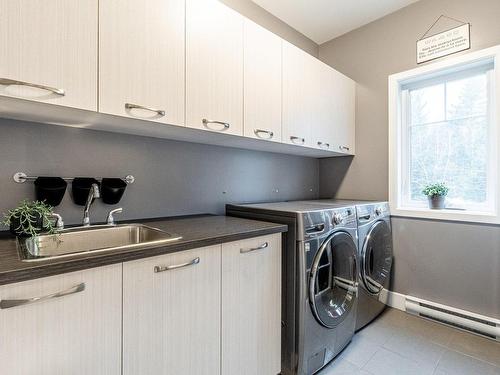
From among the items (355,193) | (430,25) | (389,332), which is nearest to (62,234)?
(389,332)

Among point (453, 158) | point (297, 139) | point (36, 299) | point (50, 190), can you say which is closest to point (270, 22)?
point (297, 139)

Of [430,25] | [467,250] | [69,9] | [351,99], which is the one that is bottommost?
[467,250]

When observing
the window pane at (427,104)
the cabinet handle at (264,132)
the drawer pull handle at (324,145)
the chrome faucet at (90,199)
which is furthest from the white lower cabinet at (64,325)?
the window pane at (427,104)

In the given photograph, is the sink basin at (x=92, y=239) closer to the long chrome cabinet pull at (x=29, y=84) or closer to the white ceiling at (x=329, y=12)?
the long chrome cabinet pull at (x=29, y=84)

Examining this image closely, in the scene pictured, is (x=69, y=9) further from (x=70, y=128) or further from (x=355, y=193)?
(x=355, y=193)

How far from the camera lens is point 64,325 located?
0.82 metres

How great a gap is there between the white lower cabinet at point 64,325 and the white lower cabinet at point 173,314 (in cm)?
5

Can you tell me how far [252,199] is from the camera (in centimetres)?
226

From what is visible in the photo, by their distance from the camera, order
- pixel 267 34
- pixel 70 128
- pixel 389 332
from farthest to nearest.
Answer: pixel 389 332, pixel 267 34, pixel 70 128

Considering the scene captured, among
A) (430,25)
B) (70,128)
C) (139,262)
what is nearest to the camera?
(139,262)

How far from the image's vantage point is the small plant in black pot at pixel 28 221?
1.11 metres

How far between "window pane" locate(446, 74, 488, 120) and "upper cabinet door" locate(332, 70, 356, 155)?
756 millimetres

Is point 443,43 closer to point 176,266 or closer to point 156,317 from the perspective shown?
point 176,266

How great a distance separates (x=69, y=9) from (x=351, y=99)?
2.31 metres
